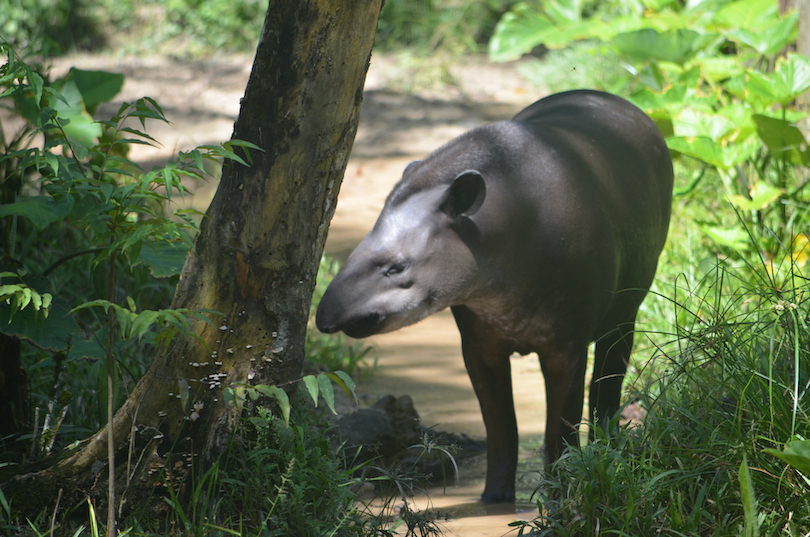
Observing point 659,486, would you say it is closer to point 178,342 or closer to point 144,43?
point 178,342

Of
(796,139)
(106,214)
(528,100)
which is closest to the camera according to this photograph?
(106,214)

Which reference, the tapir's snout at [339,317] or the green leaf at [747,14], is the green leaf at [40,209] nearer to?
the tapir's snout at [339,317]

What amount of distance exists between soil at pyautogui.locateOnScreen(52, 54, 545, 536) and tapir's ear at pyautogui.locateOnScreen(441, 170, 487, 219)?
1.02 m

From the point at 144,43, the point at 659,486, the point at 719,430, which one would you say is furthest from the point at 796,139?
the point at 144,43

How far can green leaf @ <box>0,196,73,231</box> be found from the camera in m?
2.50

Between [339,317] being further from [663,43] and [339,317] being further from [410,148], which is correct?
[410,148]

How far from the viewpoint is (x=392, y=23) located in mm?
13656

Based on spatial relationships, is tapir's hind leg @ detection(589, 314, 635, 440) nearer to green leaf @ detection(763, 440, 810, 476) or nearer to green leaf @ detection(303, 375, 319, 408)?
green leaf @ detection(763, 440, 810, 476)

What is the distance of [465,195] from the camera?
9.64 ft

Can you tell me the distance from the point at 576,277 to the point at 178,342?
61.7 inches

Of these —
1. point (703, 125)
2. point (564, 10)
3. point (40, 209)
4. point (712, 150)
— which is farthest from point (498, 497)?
point (564, 10)

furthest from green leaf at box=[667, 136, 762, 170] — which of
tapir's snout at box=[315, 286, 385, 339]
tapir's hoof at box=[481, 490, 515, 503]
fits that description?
tapir's snout at box=[315, 286, 385, 339]

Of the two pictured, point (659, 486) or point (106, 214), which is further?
point (106, 214)

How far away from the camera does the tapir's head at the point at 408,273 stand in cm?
297
